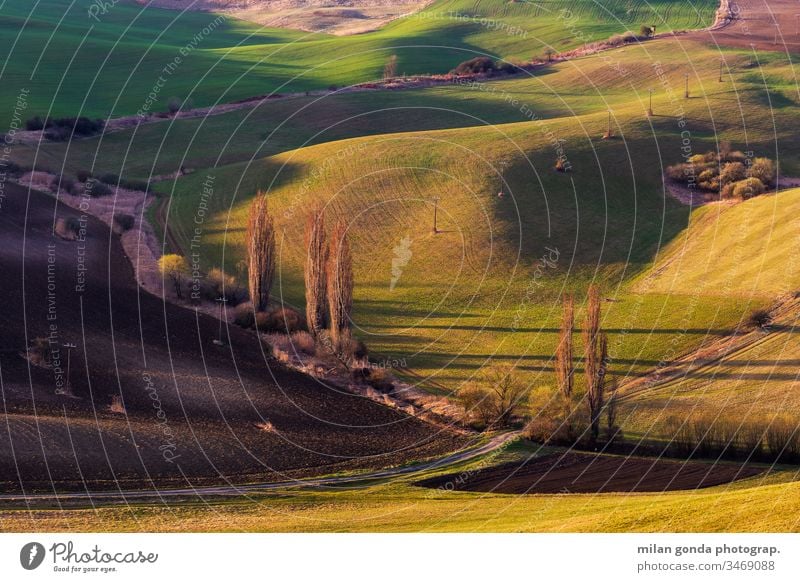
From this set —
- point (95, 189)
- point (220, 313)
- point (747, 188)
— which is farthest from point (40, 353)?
point (747, 188)

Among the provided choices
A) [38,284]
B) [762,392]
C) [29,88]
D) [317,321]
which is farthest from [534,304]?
[29,88]

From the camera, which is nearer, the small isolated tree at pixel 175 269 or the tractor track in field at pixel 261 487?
the tractor track in field at pixel 261 487

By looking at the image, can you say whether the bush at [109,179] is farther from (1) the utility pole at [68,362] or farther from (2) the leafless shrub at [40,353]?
(2) the leafless shrub at [40,353]

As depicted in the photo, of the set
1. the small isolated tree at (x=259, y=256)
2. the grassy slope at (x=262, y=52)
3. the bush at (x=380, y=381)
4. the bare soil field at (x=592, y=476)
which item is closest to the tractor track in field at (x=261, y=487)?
the bare soil field at (x=592, y=476)

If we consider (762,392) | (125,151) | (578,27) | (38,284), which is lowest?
(762,392)

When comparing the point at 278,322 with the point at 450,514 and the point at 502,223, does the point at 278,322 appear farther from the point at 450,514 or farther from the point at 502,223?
the point at 450,514

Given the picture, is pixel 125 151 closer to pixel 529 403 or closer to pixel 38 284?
pixel 38 284
